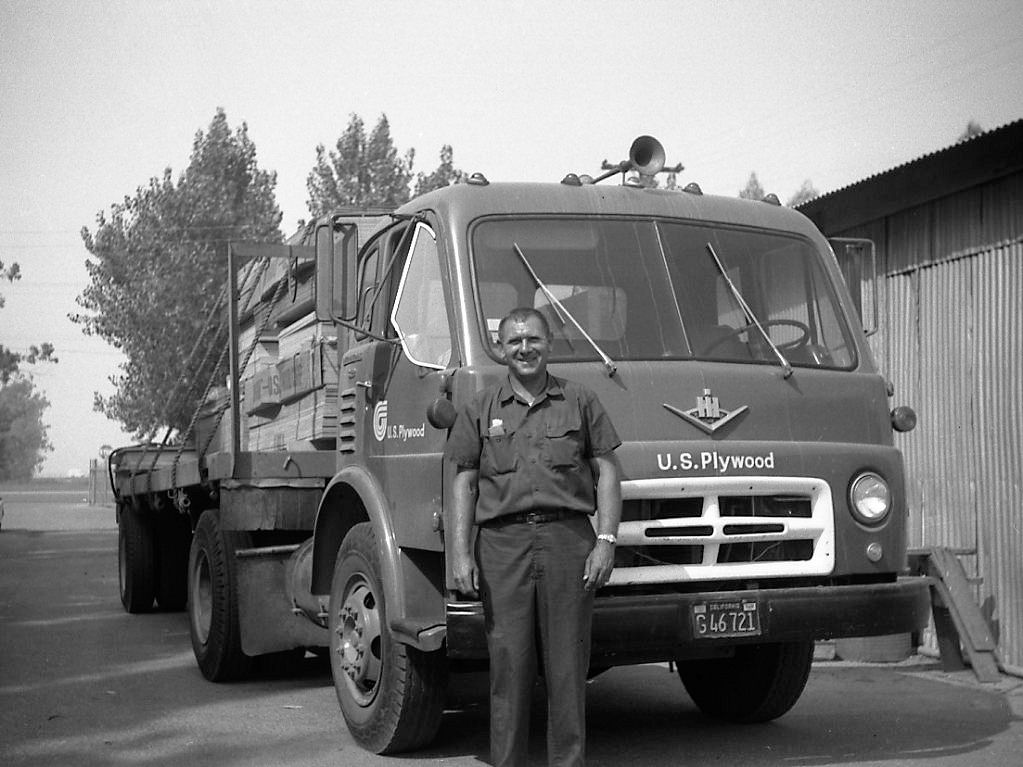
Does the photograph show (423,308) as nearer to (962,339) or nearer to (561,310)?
(561,310)

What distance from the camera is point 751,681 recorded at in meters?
7.15

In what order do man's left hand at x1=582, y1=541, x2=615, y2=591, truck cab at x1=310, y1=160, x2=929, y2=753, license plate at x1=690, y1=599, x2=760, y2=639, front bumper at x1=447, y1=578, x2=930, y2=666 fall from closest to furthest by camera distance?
1. man's left hand at x1=582, y1=541, x2=615, y2=591
2. front bumper at x1=447, y1=578, x2=930, y2=666
3. license plate at x1=690, y1=599, x2=760, y2=639
4. truck cab at x1=310, y1=160, x2=929, y2=753

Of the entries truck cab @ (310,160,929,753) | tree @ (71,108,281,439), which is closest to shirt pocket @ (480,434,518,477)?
truck cab @ (310,160,929,753)

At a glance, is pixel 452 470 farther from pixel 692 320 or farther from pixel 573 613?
pixel 692 320

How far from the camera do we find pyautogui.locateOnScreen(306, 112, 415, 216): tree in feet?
133

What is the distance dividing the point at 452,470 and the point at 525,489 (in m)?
0.49

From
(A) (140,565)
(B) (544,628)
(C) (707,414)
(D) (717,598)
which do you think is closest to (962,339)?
(C) (707,414)

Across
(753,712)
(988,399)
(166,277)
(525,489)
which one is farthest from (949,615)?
(166,277)

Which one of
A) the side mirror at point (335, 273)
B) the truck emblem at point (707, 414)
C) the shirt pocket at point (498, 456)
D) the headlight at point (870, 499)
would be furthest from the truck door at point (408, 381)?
the headlight at point (870, 499)

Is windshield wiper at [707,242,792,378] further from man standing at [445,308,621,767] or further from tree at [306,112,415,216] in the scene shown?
tree at [306,112,415,216]

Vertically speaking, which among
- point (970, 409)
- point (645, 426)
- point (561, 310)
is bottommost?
point (645, 426)

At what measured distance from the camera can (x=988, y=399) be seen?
9.05 meters

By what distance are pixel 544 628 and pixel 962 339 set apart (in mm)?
5162

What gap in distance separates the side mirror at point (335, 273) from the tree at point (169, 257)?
29.6 m
